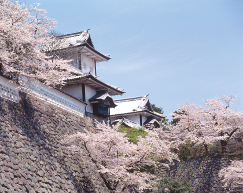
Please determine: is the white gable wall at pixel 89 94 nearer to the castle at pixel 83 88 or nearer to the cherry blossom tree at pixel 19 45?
the castle at pixel 83 88

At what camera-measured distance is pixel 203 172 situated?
2150 cm

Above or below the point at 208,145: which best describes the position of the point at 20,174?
below

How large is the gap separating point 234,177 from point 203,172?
2.50m

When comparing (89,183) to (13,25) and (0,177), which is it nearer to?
(0,177)

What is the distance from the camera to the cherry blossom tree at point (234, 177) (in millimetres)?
19281

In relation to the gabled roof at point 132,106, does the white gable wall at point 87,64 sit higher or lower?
higher

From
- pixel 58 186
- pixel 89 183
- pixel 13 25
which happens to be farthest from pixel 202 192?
pixel 13 25

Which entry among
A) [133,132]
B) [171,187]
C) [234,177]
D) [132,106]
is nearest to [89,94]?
[133,132]

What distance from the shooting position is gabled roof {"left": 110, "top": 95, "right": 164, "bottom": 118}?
33594mm

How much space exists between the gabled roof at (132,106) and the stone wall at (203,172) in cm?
1161

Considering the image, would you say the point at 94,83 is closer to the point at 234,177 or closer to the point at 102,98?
the point at 102,98

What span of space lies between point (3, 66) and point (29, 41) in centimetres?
172

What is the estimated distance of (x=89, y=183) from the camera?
52.1ft

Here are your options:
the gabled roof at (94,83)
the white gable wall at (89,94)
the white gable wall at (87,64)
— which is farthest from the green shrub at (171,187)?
the white gable wall at (87,64)
